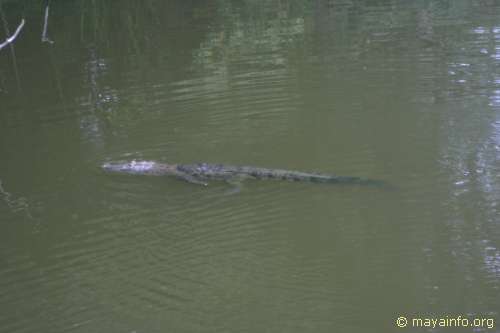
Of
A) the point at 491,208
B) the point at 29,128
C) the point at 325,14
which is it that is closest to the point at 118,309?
the point at 491,208

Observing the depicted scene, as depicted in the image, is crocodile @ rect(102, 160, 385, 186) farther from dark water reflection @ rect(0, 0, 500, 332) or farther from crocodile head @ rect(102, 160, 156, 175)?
dark water reflection @ rect(0, 0, 500, 332)

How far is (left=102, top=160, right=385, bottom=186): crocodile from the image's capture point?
7805mm

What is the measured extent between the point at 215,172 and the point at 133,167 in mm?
1193

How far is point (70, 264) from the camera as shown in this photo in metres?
6.63

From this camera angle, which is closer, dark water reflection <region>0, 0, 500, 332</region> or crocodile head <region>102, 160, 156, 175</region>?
dark water reflection <region>0, 0, 500, 332</region>

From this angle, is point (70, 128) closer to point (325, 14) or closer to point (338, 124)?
Answer: point (338, 124)

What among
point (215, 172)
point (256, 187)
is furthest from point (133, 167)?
point (256, 187)

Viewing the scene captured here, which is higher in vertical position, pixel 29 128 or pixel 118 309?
pixel 29 128

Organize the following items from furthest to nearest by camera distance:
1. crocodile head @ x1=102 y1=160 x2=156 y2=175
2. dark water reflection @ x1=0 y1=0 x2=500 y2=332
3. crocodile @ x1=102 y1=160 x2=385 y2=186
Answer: crocodile head @ x1=102 y1=160 x2=156 y2=175
crocodile @ x1=102 y1=160 x2=385 y2=186
dark water reflection @ x1=0 y1=0 x2=500 y2=332

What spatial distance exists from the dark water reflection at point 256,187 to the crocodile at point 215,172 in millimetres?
155

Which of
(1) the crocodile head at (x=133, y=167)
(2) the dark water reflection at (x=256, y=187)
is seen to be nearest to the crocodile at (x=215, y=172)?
(1) the crocodile head at (x=133, y=167)

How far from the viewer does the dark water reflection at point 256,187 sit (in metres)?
5.82

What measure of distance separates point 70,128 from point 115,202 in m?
2.93

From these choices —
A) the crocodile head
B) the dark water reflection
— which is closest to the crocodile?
the crocodile head
